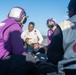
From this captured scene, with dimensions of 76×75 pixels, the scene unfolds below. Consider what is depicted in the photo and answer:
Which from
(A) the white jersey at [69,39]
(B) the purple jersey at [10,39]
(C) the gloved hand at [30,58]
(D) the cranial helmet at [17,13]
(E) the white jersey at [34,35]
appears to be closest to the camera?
(A) the white jersey at [69,39]

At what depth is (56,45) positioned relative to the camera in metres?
3.37

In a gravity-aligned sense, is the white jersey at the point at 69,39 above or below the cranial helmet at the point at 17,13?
below

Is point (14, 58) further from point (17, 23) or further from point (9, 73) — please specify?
point (17, 23)

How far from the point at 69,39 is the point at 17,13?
2166mm

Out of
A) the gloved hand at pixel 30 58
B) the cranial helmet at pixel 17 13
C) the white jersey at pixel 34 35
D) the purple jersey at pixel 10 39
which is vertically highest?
the cranial helmet at pixel 17 13

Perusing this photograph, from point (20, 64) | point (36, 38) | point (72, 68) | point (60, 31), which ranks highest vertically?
point (60, 31)

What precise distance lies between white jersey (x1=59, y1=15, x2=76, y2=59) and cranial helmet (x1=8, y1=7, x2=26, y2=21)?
187 cm

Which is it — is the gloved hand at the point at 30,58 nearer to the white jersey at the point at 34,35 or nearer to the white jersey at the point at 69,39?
the white jersey at the point at 69,39

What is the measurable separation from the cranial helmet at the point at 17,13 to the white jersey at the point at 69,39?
1.87 metres

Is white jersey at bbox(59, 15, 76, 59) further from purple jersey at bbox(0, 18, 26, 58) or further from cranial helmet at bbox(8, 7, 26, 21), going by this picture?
cranial helmet at bbox(8, 7, 26, 21)

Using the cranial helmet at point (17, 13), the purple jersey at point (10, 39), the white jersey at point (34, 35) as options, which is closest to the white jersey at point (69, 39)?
the purple jersey at point (10, 39)

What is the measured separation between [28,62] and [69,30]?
1430 millimetres

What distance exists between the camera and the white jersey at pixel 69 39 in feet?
Answer: 10.3

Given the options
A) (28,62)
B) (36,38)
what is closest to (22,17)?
(28,62)
